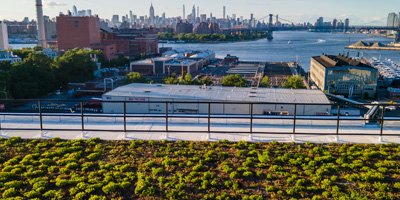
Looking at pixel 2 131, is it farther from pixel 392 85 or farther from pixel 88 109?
pixel 392 85

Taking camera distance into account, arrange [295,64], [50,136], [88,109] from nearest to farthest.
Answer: [50,136], [88,109], [295,64]

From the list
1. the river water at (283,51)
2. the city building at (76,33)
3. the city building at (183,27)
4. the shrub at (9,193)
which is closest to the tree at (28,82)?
the shrub at (9,193)

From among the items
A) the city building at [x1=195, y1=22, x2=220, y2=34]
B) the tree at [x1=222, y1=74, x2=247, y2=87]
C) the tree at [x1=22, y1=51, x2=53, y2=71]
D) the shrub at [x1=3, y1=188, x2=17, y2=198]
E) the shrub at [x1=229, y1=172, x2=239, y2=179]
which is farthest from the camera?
the city building at [x1=195, y1=22, x2=220, y2=34]

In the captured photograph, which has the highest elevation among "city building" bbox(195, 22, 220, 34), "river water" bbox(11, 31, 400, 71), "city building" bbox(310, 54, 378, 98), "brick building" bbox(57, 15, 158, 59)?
"city building" bbox(195, 22, 220, 34)

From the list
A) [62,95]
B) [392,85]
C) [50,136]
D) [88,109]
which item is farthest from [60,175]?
[392,85]

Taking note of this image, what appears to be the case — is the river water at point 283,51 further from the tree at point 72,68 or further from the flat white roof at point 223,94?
the flat white roof at point 223,94

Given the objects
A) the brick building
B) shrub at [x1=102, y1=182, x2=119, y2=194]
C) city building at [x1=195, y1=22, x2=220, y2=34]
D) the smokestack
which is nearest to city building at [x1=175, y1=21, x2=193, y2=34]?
city building at [x1=195, y1=22, x2=220, y2=34]

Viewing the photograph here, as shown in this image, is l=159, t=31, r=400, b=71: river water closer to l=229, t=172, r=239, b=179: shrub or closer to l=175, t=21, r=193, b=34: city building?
l=175, t=21, r=193, b=34: city building
